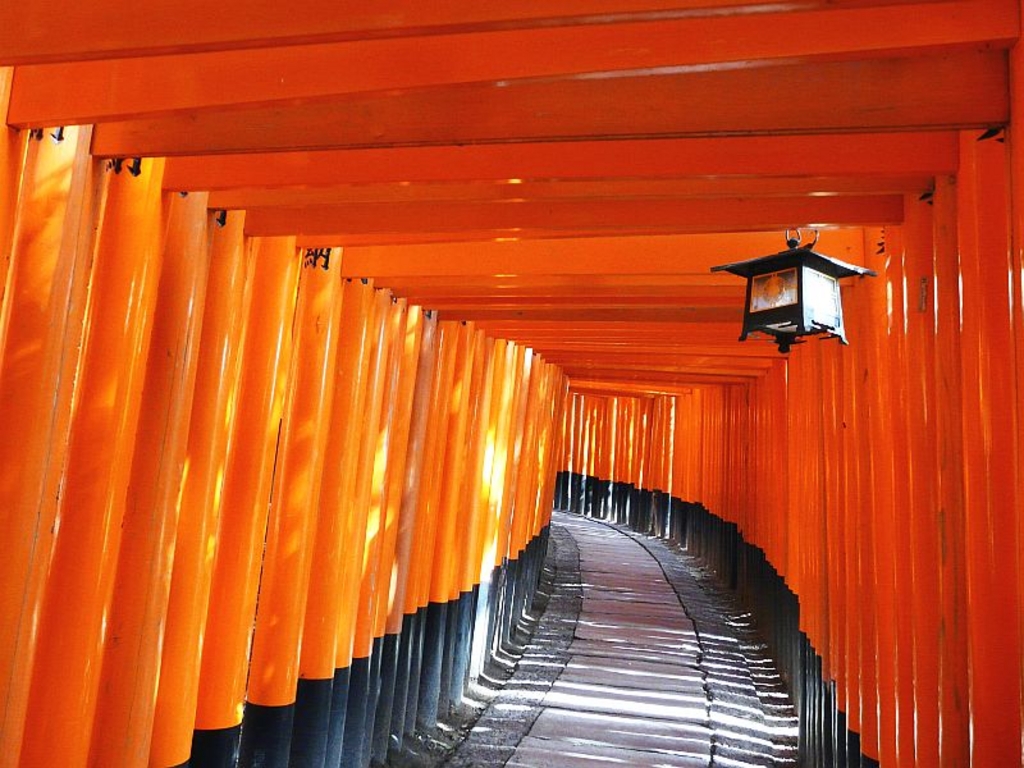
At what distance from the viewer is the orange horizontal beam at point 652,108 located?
222 cm

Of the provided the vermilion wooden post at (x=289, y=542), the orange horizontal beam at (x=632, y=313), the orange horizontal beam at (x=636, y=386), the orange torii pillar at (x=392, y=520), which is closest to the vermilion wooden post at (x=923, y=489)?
the orange horizontal beam at (x=632, y=313)

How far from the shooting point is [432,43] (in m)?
2.32

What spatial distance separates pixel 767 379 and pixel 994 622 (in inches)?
294

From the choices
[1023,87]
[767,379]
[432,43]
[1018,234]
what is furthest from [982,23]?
[767,379]

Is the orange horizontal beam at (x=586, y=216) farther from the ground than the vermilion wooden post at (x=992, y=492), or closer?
farther from the ground

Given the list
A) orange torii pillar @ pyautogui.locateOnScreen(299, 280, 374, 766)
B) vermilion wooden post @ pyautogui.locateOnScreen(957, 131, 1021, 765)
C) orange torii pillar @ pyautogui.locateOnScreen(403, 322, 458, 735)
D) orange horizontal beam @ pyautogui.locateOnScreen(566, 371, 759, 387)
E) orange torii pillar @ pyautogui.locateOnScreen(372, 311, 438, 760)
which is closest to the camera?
vermilion wooden post @ pyautogui.locateOnScreen(957, 131, 1021, 765)

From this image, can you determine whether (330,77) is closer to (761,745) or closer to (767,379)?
(761,745)

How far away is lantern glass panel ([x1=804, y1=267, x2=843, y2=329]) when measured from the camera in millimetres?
3473

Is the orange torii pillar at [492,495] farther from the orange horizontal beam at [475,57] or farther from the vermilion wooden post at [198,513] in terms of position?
the orange horizontal beam at [475,57]

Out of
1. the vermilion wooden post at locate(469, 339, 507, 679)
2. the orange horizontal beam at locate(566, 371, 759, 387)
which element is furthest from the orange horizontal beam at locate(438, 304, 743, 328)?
the orange horizontal beam at locate(566, 371, 759, 387)

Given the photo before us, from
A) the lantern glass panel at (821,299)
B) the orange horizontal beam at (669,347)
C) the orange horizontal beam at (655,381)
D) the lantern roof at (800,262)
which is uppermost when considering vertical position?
the orange horizontal beam at (655,381)

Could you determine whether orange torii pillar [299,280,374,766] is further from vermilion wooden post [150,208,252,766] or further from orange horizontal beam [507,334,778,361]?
orange horizontal beam [507,334,778,361]

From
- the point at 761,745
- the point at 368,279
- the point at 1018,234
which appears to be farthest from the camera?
the point at 761,745

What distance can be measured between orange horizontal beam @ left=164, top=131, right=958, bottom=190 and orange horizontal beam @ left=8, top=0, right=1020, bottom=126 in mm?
411
